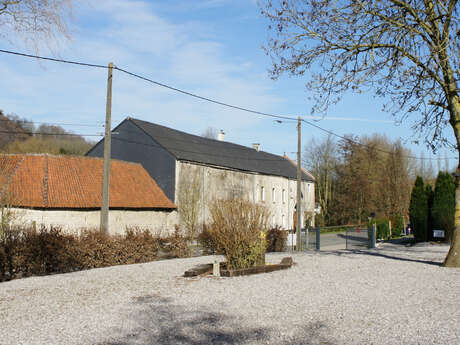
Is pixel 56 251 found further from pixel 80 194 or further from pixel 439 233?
pixel 439 233

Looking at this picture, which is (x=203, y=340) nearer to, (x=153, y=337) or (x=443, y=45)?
(x=153, y=337)

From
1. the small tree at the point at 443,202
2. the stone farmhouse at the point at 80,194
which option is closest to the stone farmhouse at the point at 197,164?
the stone farmhouse at the point at 80,194

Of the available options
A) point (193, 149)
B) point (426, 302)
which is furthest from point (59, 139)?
point (426, 302)

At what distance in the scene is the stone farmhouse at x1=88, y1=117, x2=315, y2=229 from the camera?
34000 mm

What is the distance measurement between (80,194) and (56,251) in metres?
15.3

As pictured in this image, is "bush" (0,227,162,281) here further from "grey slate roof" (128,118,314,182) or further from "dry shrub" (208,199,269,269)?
"grey slate roof" (128,118,314,182)

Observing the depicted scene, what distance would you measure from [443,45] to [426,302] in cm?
748

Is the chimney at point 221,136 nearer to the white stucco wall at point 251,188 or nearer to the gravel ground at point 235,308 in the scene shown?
the white stucco wall at point 251,188

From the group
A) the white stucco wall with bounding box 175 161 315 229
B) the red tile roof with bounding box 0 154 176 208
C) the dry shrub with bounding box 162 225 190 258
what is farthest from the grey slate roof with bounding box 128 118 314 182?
the dry shrub with bounding box 162 225 190 258

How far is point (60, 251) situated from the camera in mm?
13148

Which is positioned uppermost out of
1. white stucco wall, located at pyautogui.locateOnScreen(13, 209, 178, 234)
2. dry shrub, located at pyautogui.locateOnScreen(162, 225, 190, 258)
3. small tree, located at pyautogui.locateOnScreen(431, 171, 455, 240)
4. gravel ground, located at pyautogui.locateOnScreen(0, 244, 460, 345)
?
small tree, located at pyautogui.locateOnScreen(431, 171, 455, 240)

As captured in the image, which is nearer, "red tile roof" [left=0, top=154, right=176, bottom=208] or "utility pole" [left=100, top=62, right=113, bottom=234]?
"utility pole" [left=100, top=62, right=113, bottom=234]

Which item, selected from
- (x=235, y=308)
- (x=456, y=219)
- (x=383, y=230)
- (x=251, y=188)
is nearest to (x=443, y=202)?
(x=383, y=230)

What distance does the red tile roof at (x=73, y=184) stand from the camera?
26375mm
